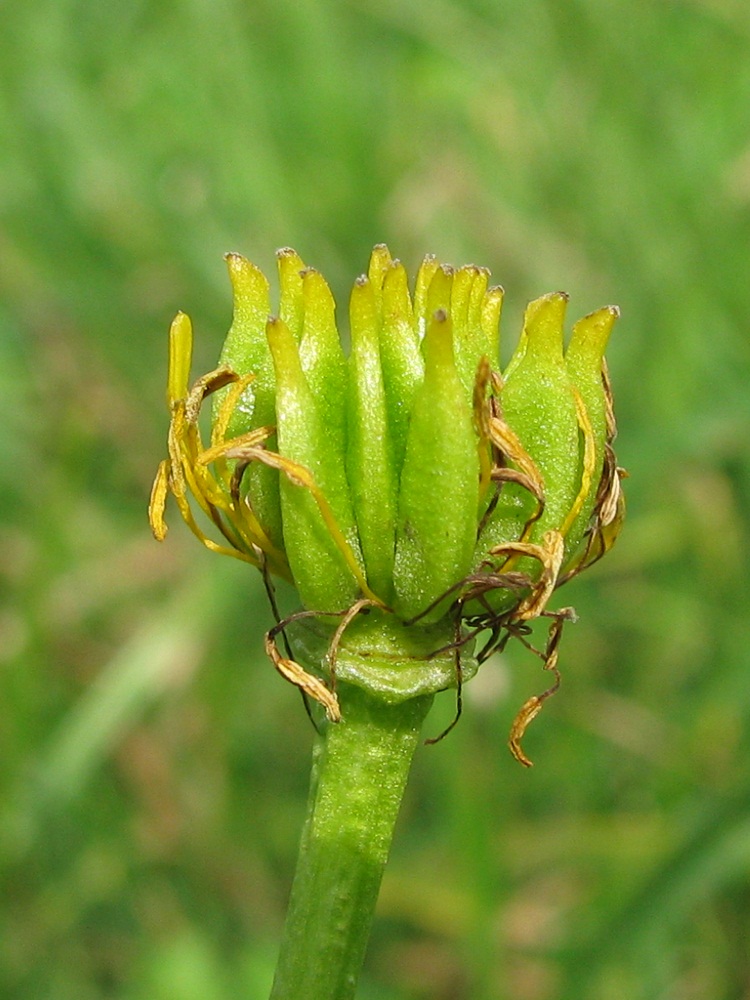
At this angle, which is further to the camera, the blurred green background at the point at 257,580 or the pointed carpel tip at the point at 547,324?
the blurred green background at the point at 257,580

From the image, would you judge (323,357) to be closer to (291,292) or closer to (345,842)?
(291,292)

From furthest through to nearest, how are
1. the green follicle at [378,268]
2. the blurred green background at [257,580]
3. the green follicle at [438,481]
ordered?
the blurred green background at [257,580] → the green follicle at [378,268] → the green follicle at [438,481]

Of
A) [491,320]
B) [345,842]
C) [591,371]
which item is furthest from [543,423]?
[345,842]

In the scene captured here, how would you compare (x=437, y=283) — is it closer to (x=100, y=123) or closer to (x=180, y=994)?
(x=180, y=994)

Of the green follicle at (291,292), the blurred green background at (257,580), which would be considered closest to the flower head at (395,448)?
the green follicle at (291,292)

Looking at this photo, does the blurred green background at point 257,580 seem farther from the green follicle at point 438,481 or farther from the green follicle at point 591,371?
the green follicle at point 438,481
